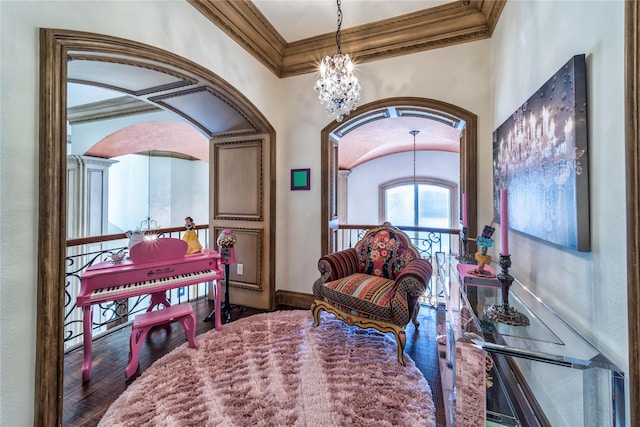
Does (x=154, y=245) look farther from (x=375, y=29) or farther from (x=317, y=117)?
(x=375, y=29)

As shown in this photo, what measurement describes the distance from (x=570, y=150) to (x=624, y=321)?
66 cm

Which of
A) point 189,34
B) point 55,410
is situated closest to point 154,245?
point 55,410

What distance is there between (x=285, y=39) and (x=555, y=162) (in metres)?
2.88

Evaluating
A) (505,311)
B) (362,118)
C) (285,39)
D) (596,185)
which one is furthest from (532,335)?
(285,39)

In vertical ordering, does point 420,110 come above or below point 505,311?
above

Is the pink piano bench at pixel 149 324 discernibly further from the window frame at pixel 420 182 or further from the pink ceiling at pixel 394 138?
the window frame at pixel 420 182

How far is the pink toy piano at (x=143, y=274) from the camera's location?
1.79 m

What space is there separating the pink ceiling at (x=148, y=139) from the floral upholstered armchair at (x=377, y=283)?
11.0 ft

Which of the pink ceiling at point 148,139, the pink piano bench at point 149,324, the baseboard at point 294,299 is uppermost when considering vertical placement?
the pink ceiling at point 148,139

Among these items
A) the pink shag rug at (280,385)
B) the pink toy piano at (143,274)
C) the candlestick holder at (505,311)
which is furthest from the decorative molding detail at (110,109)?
the candlestick holder at (505,311)

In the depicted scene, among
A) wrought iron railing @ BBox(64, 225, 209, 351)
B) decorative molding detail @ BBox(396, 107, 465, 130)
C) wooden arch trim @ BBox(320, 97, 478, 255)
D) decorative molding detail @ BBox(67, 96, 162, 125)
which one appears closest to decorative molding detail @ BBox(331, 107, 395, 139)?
wooden arch trim @ BBox(320, 97, 478, 255)

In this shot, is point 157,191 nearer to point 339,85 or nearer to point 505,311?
point 339,85

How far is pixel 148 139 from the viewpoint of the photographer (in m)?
4.46

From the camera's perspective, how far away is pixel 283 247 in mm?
3291
